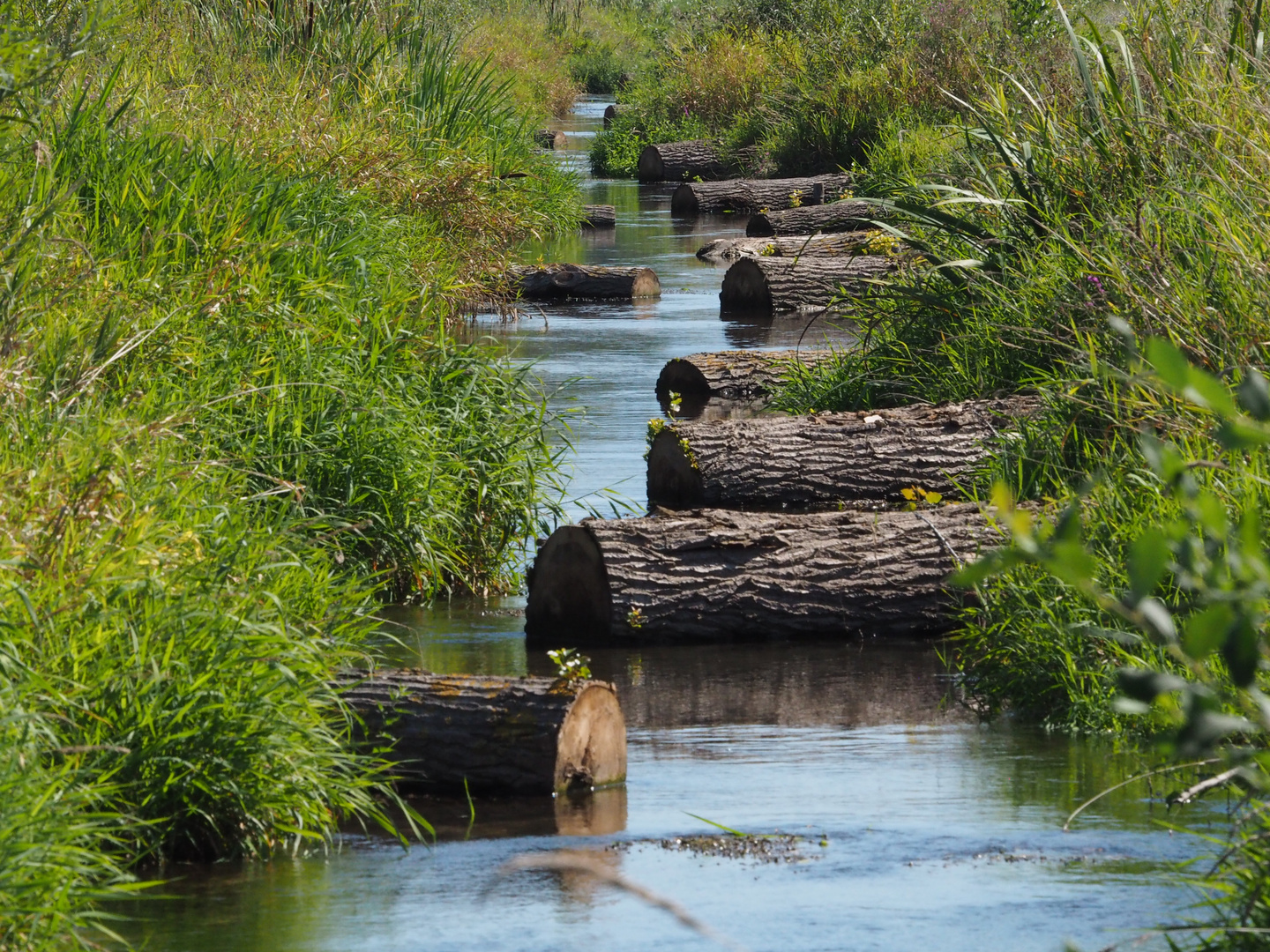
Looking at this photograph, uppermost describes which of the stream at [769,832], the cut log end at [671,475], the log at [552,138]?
Answer: the log at [552,138]

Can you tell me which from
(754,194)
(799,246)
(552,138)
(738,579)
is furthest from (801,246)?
(552,138)

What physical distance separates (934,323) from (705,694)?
166 inches

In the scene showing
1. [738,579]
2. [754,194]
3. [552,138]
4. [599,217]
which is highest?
[552,138]

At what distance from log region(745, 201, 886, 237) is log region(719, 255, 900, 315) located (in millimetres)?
3113

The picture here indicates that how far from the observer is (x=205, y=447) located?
20.3ft

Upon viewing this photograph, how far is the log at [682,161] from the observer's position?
3025cm

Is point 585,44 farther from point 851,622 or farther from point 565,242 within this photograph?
point 851,622

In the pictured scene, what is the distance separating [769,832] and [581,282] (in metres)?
12.8

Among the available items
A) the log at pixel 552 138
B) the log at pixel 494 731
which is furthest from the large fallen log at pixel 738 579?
the log at pixel 552 138

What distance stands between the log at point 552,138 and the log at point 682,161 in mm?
3780

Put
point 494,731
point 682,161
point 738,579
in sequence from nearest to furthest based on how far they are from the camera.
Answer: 1. point 494,731
2. point 738,579
3. point 682,161

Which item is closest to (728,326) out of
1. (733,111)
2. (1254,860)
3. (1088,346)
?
(1088,346)

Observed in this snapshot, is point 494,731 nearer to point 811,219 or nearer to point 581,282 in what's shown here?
point 581,282

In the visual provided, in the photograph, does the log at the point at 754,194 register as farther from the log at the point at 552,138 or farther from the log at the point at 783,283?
the log at the point at 552,138
